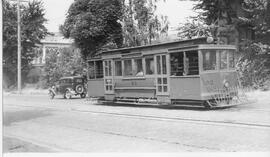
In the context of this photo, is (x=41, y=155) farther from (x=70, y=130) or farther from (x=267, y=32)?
(x=267, y=32)

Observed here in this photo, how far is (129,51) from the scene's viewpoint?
1773 cm

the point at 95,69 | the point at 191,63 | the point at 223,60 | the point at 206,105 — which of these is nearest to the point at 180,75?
the point at 191,63

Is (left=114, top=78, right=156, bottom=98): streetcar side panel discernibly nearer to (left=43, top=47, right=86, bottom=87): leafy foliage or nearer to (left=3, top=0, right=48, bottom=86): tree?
(left=3, top=0, right=48, bottom=86): tree

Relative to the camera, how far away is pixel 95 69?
66.2 ft

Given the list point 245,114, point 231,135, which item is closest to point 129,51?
point 245,114

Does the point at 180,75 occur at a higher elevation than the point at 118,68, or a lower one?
lower

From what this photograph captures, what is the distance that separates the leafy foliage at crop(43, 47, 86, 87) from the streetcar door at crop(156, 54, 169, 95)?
1513 cm

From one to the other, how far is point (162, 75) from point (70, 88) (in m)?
12.1

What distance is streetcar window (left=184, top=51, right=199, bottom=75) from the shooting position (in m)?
14.8

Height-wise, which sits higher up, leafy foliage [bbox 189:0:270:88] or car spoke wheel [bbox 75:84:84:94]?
leafy foliage [bbox 189:0:270:88]

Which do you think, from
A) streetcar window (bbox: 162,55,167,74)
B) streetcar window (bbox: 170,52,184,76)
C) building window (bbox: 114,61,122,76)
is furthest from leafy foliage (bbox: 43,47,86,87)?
streetcar window (bbox: 170,52,184,76)

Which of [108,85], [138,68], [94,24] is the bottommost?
[108,85]

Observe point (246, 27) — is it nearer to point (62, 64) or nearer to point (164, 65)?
point (164, 65)

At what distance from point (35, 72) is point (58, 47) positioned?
9.55ft
